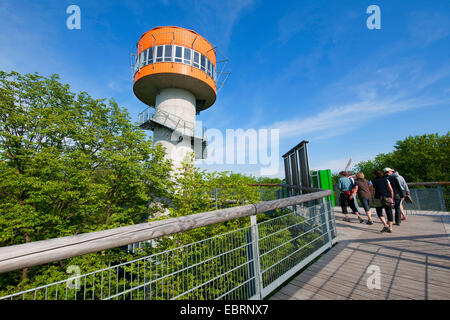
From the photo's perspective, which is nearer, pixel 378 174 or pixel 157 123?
pixel 378 174

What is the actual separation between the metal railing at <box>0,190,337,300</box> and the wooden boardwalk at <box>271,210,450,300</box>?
0.24m

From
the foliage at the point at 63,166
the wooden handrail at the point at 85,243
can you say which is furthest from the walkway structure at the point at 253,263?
the foliage at the point at 63,166

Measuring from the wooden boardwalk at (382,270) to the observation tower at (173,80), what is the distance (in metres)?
14.4

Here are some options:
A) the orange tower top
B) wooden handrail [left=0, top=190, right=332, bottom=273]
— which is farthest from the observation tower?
wooden handrail [left=0, top=190, right=332, bottom=273]

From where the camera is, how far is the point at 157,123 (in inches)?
647

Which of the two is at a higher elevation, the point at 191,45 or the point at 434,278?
the point at 191,45

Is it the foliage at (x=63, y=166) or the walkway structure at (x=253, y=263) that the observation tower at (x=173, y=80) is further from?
the walkway structure at (x=253, y=263)

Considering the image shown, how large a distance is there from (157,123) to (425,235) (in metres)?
16.4

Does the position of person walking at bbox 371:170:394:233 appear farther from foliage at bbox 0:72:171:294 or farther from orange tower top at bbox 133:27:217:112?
orange tower top at bbox 133:27:217:112

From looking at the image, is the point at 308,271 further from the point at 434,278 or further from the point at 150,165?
the point at 150,165

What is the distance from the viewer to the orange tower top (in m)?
15.6

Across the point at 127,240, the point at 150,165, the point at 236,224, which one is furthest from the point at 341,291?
the point at 150,165

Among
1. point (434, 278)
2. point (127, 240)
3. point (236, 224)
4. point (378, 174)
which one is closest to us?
point (127, 240)

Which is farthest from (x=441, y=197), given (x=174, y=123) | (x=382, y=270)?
(x=174, y=123)
